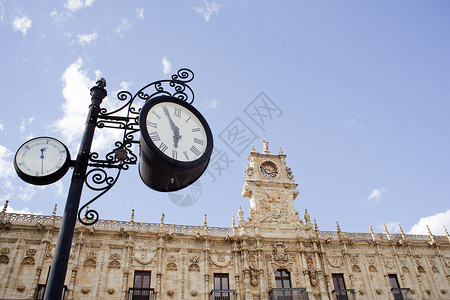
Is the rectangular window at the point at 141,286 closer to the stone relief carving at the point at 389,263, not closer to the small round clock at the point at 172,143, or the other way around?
the stone relief carving at the point at 389,263

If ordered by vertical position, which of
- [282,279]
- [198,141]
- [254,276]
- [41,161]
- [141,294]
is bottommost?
[41,161]

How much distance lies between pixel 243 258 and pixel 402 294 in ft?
33.3

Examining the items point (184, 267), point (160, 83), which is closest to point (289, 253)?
point (184, 267)

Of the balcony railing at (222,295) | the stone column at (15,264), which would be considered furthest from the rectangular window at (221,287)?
the stone column at (15,264)

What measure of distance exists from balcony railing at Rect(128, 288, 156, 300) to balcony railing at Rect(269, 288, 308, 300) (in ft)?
21.0

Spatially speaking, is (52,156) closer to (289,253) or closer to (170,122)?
(170,122)

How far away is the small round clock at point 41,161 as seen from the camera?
114 inches

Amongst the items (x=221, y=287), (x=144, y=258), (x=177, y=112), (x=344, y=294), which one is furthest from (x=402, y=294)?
(x=177, y=112)

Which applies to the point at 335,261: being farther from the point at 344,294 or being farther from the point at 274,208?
the point at 274,208

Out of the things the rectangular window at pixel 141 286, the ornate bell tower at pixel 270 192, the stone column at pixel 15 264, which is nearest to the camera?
the stone column at pixel 15 264

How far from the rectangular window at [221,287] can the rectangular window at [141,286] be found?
11.7ft

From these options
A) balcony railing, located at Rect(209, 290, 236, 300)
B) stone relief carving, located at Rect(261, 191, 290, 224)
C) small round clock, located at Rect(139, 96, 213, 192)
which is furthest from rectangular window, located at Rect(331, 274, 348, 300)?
small round clock, located at Rect(139, 96, 213, 192)

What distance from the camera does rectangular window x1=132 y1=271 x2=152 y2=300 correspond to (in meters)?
17.5

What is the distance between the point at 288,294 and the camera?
18.7 meters
